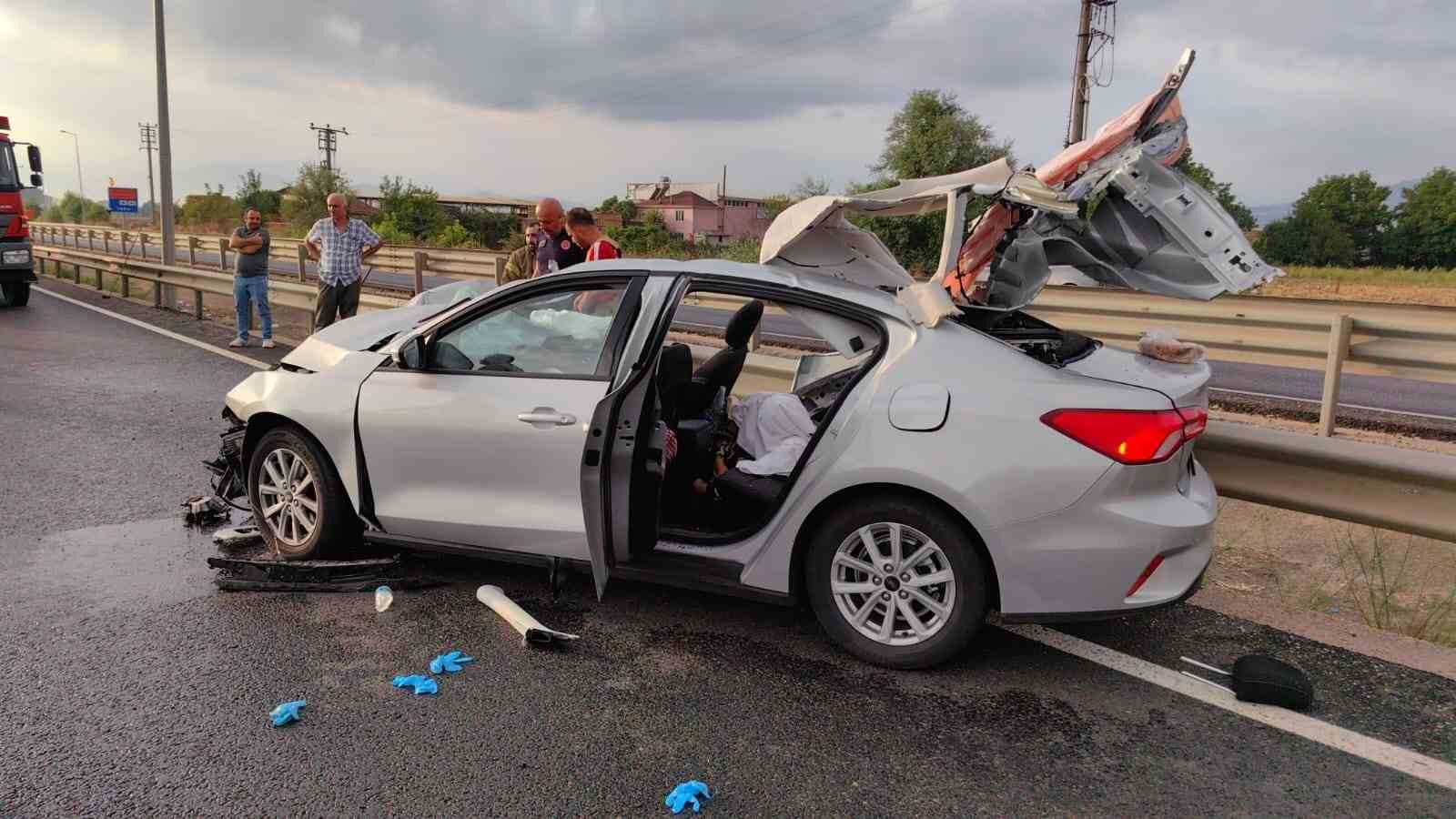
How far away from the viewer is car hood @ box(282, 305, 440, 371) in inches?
183

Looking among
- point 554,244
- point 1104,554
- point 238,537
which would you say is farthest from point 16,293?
point 1104,554

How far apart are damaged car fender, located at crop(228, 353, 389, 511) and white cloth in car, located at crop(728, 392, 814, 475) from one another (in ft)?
5.41

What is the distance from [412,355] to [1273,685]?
3.59 metres

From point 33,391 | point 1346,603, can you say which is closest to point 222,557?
point 1346,603

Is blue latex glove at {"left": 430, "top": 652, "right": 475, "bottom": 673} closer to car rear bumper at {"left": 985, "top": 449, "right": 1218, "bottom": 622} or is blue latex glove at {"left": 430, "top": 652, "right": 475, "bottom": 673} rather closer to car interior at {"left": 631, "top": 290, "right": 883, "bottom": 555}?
car interior at {"left": 631, "top": 290, "right": 883, "bottom": 555}

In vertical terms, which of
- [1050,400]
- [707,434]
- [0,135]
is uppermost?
[0,135]

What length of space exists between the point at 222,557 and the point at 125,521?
1.14 metres

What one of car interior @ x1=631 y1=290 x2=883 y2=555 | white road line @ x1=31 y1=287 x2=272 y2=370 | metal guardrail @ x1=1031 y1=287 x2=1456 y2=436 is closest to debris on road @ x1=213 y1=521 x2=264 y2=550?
car interior @ x1=631 y1=290 x2=883 y2=555

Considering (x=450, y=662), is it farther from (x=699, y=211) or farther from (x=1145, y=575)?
(x=699, y=211)

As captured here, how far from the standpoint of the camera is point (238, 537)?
16.2ft

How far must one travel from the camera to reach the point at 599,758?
302 cm

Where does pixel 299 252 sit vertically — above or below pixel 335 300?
above

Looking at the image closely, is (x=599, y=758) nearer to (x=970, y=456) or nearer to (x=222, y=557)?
(x=970, y=456)

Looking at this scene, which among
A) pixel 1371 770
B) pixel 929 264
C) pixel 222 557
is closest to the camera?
pixel 1371 770
